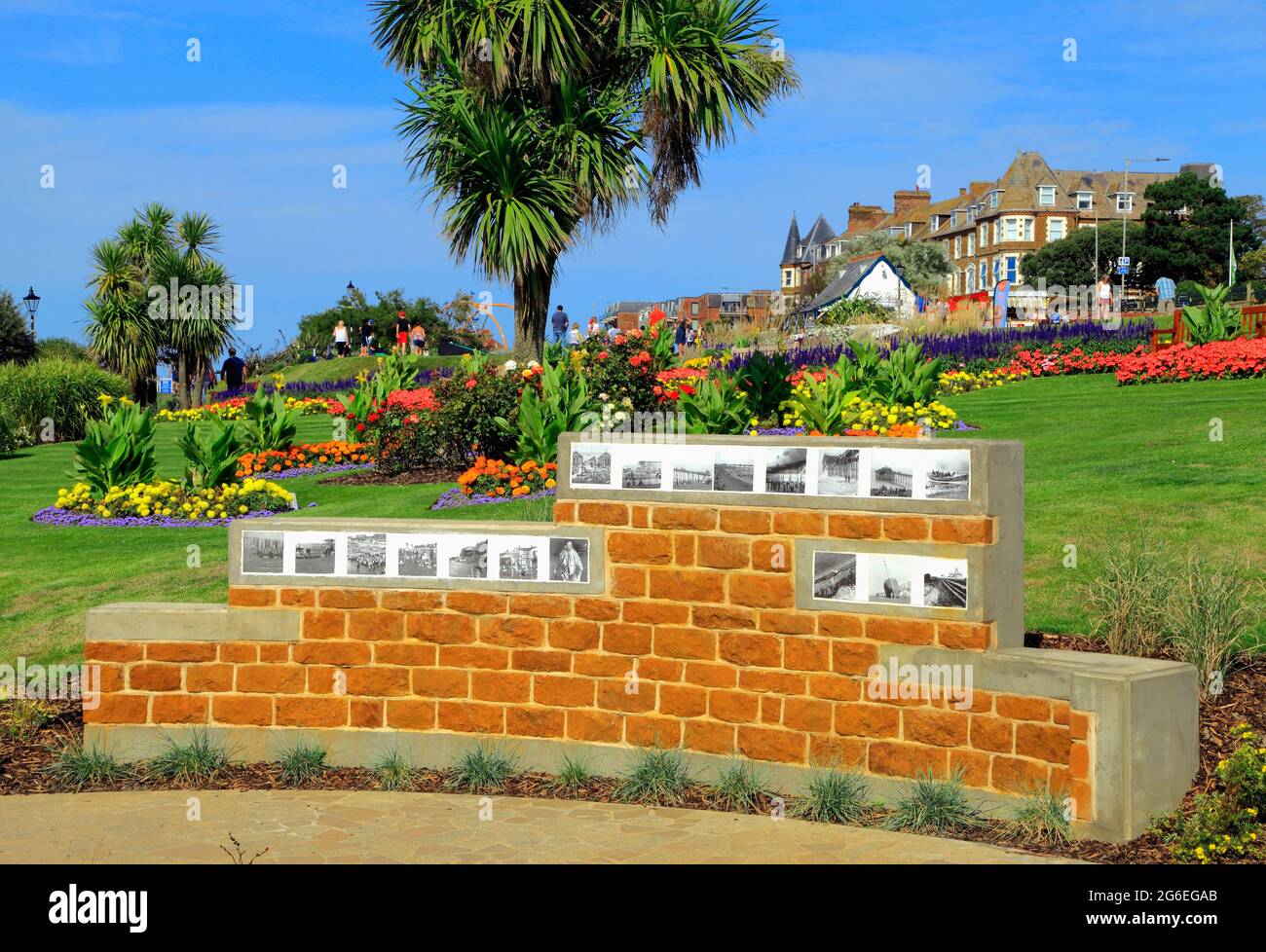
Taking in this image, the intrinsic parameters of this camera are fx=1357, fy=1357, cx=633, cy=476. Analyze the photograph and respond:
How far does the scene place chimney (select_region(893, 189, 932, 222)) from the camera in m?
110

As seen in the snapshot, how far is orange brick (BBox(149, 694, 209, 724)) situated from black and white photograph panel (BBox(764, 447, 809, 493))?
11.8 ft

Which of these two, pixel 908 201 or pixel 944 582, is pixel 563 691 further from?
pixel 908 201

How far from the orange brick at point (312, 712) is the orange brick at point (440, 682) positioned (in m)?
0.46

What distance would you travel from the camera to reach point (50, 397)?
28312mm

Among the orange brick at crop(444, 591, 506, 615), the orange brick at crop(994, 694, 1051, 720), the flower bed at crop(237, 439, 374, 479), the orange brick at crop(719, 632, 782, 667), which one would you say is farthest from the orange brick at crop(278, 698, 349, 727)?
the flower bed at crop(237, 439, 374, 479)

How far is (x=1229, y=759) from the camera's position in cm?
628

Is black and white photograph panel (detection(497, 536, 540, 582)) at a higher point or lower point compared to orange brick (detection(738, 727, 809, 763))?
higher

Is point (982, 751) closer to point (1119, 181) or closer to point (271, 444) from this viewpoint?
point (271, 444)

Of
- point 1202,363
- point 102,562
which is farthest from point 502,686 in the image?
point 1202,363

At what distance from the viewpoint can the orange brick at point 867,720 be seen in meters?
6.86

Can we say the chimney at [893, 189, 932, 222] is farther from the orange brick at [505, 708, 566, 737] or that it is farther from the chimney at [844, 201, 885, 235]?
the orange brick at [505, 708, 566, 737]

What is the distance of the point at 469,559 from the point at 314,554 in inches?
36.7
